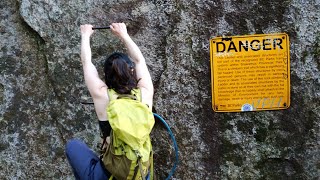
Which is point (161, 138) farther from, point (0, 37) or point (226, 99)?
point (0, 37)

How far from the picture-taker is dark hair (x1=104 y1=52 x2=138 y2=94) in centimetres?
280

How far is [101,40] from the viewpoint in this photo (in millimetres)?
3748

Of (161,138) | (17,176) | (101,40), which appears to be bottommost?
(17,176)

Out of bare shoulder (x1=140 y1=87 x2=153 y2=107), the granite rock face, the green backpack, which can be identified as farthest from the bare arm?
the granite rock face

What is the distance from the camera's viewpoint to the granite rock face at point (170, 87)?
362cm

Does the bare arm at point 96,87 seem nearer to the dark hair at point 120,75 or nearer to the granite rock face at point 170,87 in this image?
the dark hair at point 120,75

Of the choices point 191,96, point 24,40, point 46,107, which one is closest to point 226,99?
point 191,96

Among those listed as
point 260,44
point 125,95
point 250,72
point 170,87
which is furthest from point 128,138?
point 260,44

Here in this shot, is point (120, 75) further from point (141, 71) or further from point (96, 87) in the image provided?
point (141, 71)

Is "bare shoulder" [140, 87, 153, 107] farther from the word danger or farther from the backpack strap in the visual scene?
the word danger

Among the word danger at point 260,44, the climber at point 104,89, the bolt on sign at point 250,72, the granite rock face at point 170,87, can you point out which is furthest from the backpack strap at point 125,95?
the word danger at point 260,44

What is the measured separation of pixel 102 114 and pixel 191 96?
3.35 feet

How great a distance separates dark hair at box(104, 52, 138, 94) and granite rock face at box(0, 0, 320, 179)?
0.90 m

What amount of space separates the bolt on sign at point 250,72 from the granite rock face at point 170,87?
6cm
